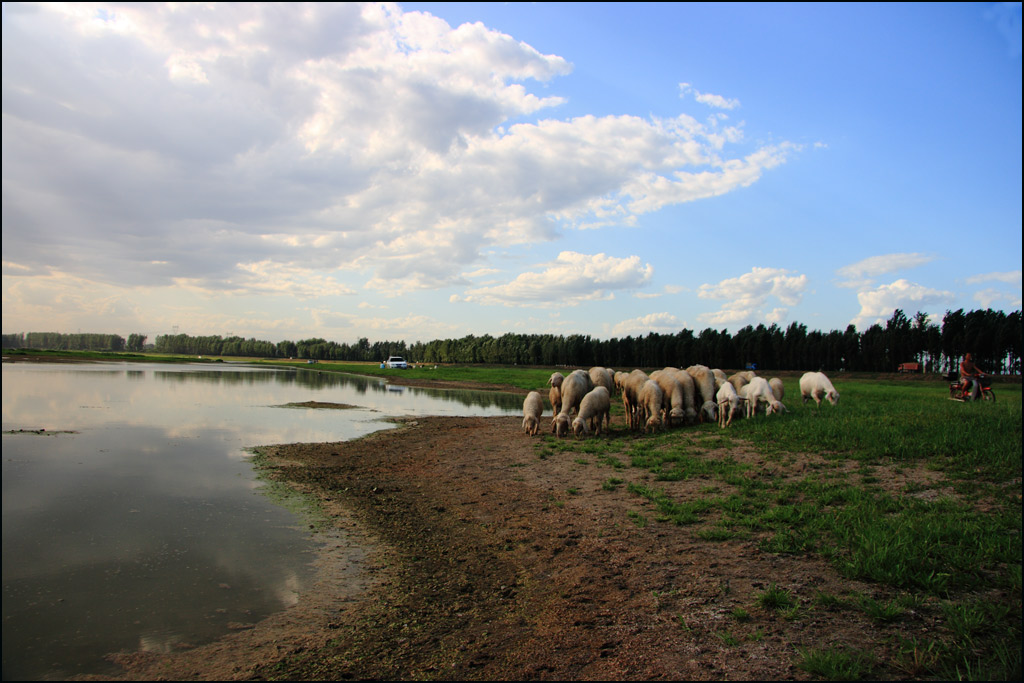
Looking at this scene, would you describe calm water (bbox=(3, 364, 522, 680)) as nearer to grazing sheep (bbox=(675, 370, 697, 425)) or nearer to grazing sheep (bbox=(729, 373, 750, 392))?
grazing sheep (bbox=(675, 370, 697, 425))

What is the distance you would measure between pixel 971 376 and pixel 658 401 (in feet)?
43.9

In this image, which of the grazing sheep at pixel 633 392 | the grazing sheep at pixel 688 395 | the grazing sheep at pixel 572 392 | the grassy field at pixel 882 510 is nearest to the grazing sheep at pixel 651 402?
the grazing sheep at pixel 633 392

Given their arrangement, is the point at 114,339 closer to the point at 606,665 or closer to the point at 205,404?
the point at 205,404

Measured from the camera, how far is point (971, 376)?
20.2 m

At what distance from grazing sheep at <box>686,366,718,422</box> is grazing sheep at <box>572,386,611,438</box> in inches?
133

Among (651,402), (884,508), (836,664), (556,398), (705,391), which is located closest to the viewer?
(836,664)

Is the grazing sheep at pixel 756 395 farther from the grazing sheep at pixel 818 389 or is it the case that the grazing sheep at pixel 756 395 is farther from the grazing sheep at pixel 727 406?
the grazing sheep at pixel 818 389

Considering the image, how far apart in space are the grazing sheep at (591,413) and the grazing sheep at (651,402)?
4.93ft

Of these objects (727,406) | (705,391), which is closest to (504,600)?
(727,406)

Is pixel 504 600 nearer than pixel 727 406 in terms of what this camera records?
Yes

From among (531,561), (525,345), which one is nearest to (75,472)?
(531,561)

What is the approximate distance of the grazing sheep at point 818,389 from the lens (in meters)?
20.4

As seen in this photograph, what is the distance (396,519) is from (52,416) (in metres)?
19.6

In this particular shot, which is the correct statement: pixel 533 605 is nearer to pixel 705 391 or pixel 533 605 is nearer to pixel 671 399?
pixel 671 399
